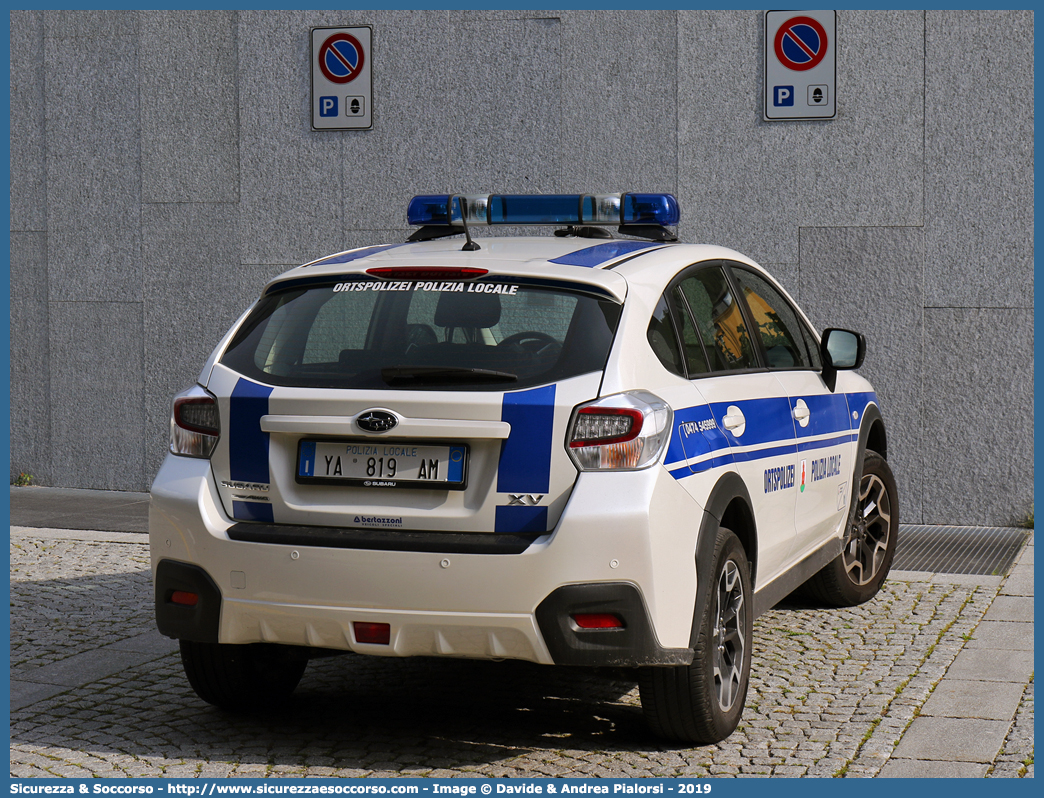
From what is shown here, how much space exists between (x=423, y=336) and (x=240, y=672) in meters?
1.51

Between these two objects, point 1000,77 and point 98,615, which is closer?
point 98,615

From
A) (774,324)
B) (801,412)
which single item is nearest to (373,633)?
(801,412)

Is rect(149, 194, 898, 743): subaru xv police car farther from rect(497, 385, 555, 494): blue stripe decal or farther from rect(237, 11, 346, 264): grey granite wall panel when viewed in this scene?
rect(237, 11, 346, 264): grey granite wall panel

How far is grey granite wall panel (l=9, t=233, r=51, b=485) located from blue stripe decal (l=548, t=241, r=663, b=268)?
7.62 m

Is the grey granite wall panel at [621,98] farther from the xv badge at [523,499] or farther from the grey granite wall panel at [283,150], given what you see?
the xv badge at [523,499]

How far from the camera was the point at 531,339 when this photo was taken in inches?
170

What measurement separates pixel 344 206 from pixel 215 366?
20.1ft

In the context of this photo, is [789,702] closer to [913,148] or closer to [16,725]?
[16,725]

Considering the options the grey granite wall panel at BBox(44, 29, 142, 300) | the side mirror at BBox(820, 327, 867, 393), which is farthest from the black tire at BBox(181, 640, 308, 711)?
the grey granite wall panel at BBox(44, 29, 142, 300)

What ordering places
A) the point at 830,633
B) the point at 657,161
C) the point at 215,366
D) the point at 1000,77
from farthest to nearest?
the point at 657,161, the point at 1000,77, the point at 830,633, the point at 215,366

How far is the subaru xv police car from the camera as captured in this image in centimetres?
403

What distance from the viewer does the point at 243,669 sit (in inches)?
192

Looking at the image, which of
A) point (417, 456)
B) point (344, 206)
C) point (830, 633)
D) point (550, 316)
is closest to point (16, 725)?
point (417, 456)

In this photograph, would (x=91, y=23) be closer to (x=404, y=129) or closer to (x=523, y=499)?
(x=404, y=129)
